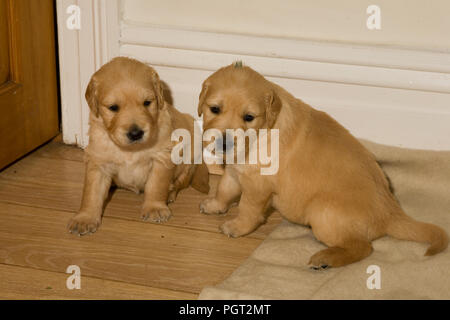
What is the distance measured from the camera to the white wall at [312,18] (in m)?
3.38

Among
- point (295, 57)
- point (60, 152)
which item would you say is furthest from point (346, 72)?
point (60, 152)

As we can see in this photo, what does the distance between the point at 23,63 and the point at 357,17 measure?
1.89m

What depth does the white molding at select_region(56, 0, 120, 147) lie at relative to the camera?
11.9ft

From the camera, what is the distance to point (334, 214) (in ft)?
9.14

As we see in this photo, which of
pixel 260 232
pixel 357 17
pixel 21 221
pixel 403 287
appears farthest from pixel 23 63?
pixel 403 287

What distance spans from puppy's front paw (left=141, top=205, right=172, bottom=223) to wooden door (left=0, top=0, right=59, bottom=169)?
99 centimetres

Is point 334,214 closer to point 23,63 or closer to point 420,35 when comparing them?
point 420,35

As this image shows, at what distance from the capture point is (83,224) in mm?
3064

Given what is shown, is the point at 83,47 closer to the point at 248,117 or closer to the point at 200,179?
the point at 200,179

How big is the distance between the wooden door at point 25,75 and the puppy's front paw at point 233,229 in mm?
1419

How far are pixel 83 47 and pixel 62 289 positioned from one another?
5.41 ft

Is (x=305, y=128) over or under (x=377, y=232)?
over
